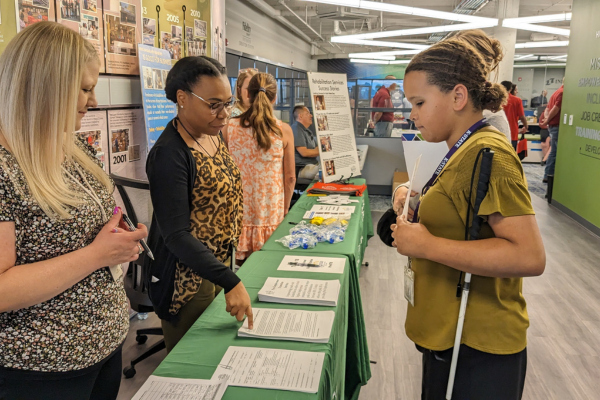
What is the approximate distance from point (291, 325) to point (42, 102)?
86 centimetres

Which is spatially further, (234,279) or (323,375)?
(234,279)

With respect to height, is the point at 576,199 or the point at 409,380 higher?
the point at 576,199

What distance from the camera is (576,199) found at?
5.50m

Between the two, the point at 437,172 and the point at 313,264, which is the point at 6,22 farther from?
the point at 437,172

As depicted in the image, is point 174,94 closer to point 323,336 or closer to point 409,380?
point 323,336

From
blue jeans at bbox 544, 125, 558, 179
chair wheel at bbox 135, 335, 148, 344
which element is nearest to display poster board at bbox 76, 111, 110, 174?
chair wheel at bbox 135, 335, 148, 344

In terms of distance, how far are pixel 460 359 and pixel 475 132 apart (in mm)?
581

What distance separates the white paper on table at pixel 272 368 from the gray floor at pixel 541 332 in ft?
4.08

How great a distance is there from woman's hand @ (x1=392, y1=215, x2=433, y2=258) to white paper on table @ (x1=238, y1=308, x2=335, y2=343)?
33 centimetres

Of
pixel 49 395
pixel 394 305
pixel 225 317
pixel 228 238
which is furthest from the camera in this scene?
pixel 394 305

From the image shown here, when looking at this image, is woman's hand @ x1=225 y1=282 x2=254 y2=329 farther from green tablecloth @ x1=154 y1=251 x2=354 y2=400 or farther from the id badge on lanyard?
the id badge on lanyard

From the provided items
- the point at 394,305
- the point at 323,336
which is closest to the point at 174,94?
the point at 323,336

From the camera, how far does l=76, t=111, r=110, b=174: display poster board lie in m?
2.59

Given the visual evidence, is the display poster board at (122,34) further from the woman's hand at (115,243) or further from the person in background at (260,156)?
the woman's hand at (115,243)
